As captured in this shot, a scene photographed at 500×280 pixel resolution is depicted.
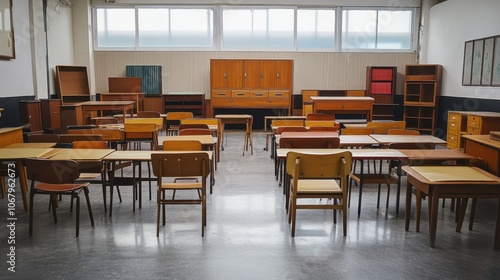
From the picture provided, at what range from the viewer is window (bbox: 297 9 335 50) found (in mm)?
12477

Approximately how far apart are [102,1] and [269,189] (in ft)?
29.7

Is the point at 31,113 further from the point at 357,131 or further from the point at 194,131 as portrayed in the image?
the point at 357,131

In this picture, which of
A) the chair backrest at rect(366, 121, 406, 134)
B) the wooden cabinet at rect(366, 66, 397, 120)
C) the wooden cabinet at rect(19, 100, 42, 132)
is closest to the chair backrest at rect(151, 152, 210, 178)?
the chair backrest at rect(366, 121, 406, 134)

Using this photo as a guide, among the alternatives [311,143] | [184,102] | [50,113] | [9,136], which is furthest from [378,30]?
[9,136]

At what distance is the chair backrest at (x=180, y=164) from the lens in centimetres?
388

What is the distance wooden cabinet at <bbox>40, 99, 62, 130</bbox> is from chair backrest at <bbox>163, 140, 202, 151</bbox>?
4.91 meters

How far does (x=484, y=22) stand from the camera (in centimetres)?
907

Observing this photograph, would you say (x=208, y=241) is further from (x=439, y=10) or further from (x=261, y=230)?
(x=439, y=10)

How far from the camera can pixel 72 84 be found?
11.2 metres

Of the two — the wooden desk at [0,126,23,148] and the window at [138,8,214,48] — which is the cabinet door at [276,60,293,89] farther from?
the wooden desk at [0,126,23,148]

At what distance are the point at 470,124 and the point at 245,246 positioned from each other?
20.4 ft

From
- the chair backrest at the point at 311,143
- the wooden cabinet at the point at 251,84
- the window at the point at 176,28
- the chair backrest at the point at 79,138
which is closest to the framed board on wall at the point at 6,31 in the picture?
the chair backrest at the point at 79,138

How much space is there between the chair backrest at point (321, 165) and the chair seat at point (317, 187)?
0.15 metres

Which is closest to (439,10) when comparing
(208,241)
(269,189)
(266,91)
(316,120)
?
(266,91)
